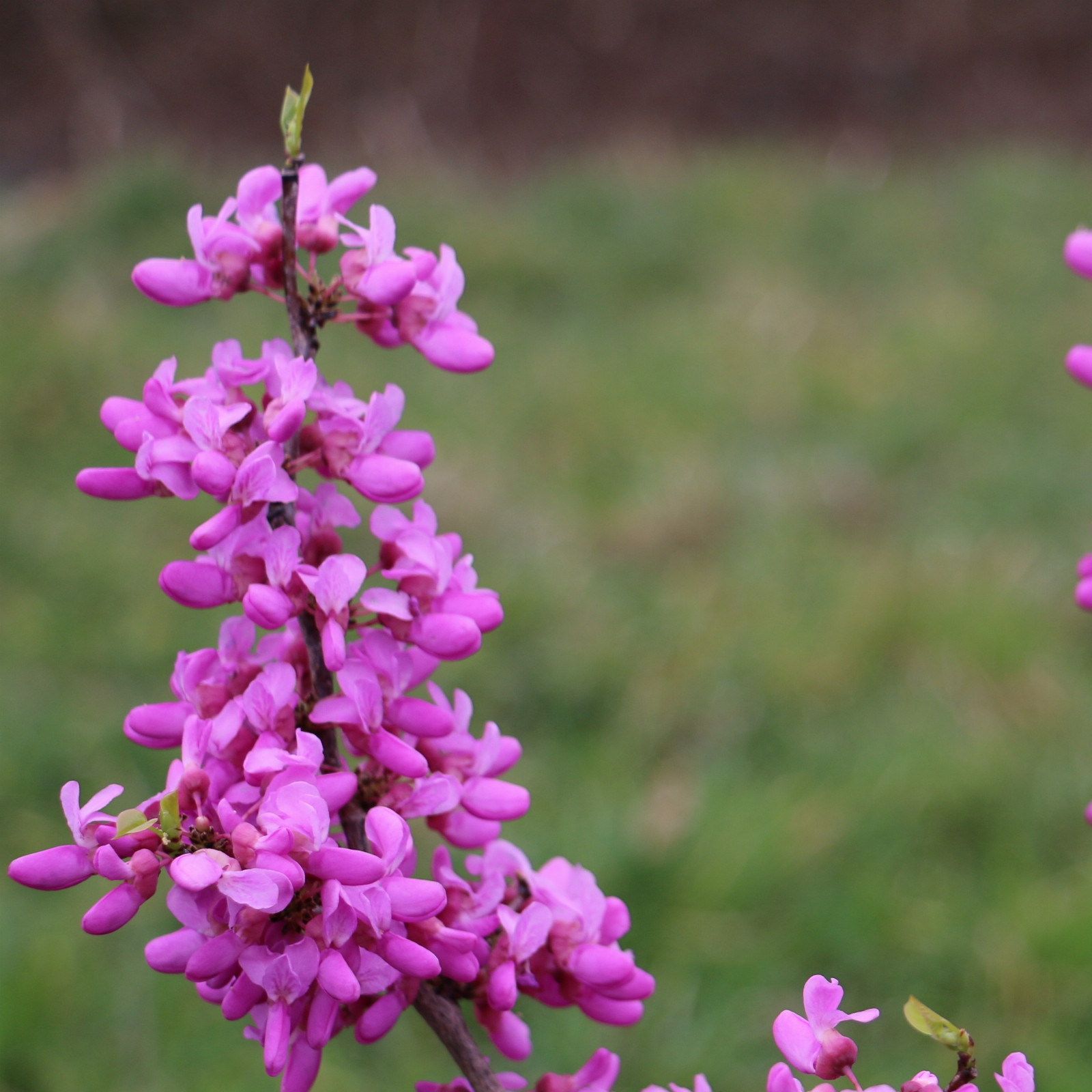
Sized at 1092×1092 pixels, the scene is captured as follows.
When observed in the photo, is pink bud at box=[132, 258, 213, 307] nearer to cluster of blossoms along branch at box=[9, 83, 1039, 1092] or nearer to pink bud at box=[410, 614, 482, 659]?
cluster of blossoms along branch at box=[9, 83, 1039, 1092]

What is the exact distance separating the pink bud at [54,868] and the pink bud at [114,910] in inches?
0.5

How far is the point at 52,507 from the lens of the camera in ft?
8.96

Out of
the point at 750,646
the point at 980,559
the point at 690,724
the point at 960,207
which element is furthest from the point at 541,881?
the point at 960,207

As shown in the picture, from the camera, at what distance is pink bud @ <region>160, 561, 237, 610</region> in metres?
0.52

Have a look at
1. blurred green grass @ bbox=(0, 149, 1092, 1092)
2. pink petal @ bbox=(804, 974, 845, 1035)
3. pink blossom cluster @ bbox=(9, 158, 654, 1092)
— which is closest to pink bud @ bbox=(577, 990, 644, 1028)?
pink blossom cluster @ bbox=(9, 158, 654, 1092)

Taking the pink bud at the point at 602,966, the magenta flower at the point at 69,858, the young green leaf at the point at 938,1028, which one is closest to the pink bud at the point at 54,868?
the magenta flower at the point at 69,858

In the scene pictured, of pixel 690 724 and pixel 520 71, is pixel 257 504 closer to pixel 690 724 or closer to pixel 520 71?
pixel 690 724

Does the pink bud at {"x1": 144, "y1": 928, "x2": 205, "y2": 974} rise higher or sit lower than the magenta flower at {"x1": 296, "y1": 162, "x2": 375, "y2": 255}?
lower

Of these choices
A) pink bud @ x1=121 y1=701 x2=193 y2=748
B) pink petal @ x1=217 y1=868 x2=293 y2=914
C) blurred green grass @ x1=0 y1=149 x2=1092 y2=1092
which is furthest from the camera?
blurred green grass @ x1=0 y1=149 x2=1092 y2=1092

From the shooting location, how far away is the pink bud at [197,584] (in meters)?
0.52

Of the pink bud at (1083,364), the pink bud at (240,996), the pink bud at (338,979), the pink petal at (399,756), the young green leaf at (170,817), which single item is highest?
the pink bud at (1083,364)

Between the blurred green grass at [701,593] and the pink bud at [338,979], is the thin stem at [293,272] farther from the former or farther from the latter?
the blurred green grass at [701,593]

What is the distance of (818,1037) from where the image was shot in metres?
0.48

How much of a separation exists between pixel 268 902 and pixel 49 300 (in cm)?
369
